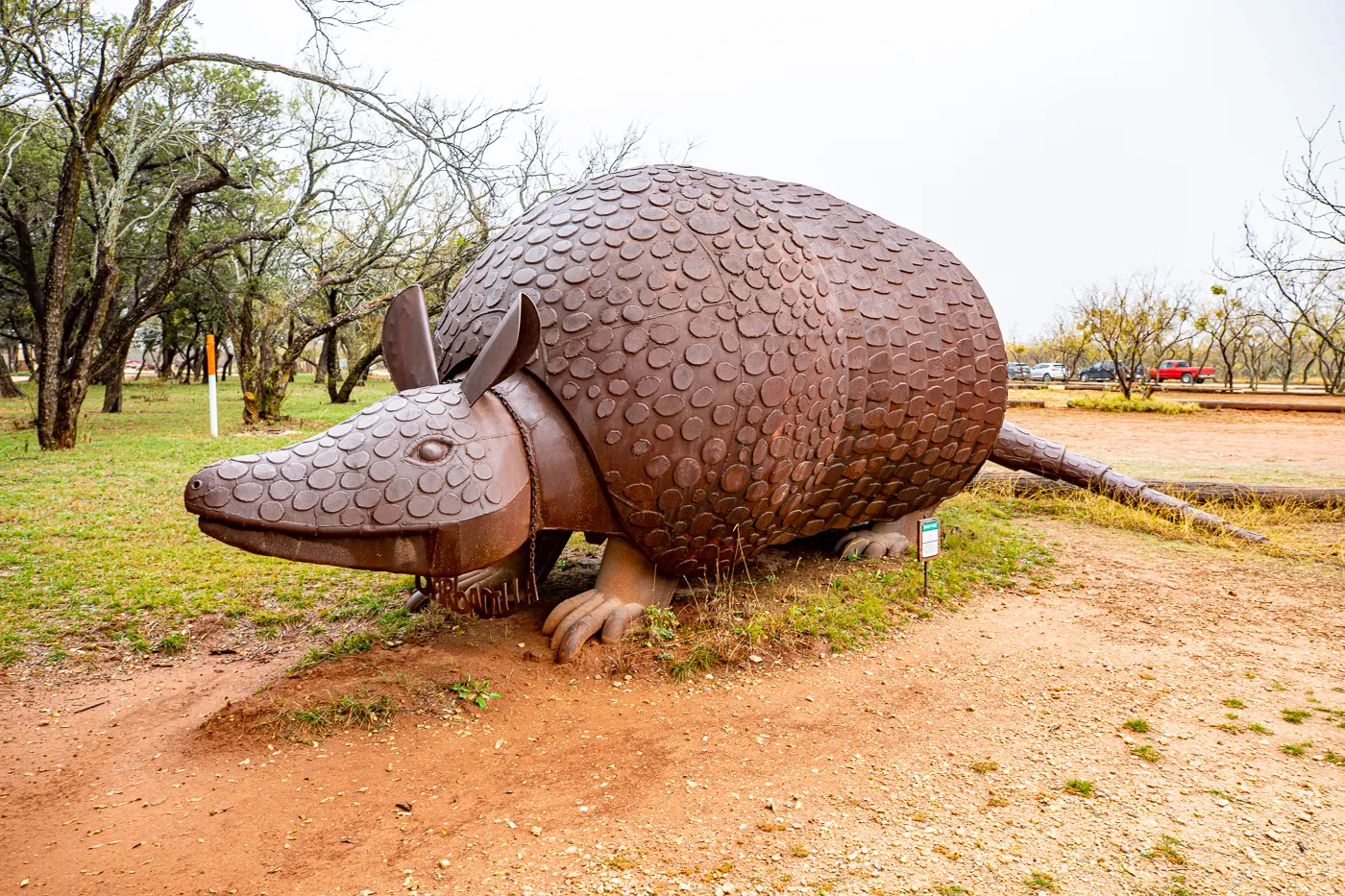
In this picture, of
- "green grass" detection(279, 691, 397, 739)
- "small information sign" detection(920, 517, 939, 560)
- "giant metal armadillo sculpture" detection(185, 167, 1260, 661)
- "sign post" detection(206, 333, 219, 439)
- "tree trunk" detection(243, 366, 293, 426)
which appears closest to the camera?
"giant metal armadillo sculpture" detection(185, 167, 1260, 661)

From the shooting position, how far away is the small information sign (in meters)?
4.52

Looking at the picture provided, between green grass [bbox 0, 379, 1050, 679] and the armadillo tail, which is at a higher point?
the armadillo tail

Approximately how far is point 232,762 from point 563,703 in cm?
121

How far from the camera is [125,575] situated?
4895mm

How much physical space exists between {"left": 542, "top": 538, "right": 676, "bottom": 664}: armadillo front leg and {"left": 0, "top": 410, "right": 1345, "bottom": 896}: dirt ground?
0.42 feet

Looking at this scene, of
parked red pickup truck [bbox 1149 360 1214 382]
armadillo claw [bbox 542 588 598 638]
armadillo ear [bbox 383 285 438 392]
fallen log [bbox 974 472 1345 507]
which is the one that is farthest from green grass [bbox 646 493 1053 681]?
parked red pickup truck [bbox 1149 360 1214 382]

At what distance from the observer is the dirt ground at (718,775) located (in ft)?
7.64

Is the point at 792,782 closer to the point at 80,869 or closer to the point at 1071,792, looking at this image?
the point at 1071,792

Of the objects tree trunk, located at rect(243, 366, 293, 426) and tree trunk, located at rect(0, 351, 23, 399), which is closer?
tree trunk, located at rect(243, 366, 293, 426)

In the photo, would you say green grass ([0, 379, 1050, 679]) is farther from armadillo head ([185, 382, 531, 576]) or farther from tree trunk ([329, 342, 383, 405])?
tree trunk ([329, 342, 383, 405])

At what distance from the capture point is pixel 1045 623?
4516mm

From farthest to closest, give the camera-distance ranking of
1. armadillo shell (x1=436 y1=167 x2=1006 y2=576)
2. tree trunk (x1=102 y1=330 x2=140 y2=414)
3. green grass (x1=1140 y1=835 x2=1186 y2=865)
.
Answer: tree trunk (x1=102 y1=330 x2=140 y2=414), armadillo shell (x1=436 y1=167 x2=1006 y2=576), green grass (x1=1140 y1=835 x2=1186 y2=865)

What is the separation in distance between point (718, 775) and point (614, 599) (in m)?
1.24

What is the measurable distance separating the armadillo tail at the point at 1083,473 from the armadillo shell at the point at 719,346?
2.05 m
